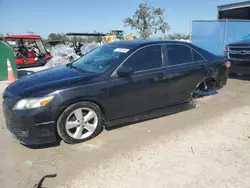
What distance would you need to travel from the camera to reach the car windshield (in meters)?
3.96

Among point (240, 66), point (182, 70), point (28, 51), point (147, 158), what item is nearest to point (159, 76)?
point (182, 70)

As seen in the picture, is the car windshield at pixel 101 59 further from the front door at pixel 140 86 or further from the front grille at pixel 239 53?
the front grille at pixel 239 53

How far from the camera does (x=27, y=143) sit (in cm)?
332

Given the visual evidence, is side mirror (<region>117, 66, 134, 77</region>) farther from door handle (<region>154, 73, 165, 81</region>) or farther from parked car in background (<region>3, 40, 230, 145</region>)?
door handle (<region>154, 73, 165, 81</region>)

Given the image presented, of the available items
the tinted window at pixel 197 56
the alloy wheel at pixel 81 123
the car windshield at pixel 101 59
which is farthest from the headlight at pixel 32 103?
the tinted window at pixel 197 56

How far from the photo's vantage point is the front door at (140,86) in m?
3.83

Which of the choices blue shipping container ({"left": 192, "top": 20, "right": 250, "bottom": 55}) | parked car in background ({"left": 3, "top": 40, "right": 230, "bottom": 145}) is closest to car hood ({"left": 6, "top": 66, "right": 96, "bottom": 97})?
parked car in background ({"left": 3, "top": 40, "right": 230, "bottom": 145})

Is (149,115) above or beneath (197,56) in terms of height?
beneath

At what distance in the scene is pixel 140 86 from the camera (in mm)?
4043

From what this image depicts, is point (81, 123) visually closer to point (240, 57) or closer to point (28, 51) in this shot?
point (240, 57)

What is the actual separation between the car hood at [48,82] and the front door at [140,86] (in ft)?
1.71

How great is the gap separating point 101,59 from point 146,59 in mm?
820

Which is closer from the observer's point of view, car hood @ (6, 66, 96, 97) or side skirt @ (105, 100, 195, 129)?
car hood @ (6, 66, 96, 97)

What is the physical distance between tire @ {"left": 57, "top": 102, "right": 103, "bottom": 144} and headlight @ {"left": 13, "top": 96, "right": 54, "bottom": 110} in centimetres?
31
